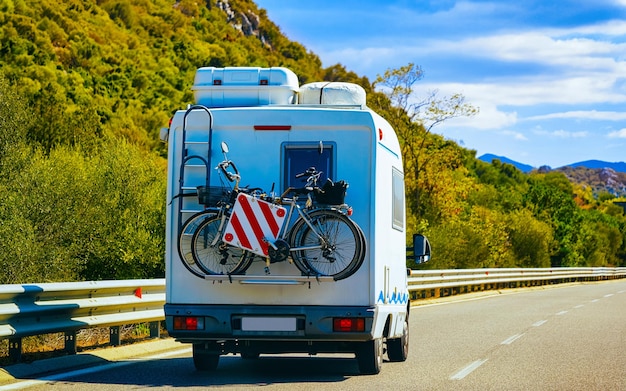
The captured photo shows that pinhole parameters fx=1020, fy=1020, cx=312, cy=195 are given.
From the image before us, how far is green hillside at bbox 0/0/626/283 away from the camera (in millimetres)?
27312

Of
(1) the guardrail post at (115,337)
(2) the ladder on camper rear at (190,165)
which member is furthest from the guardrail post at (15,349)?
(1) the guardrail post at (115,337)

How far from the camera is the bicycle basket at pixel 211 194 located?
9797 millimetres

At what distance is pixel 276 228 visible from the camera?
980cm

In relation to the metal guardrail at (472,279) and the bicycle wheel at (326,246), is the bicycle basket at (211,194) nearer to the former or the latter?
the bicycle wheel at (326,246)

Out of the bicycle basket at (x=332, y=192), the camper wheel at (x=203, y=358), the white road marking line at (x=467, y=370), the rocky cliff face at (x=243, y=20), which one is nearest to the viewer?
the bicycle basket at (x=332, y=192)

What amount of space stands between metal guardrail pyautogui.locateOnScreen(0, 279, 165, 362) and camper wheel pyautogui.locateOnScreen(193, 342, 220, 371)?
1.32 meters

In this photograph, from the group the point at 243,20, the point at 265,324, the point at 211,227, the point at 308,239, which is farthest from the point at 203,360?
the point at 243,20

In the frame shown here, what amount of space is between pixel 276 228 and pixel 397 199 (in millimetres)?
2034

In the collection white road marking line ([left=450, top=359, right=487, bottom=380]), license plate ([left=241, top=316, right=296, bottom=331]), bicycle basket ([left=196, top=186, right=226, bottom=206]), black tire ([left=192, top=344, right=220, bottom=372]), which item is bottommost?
white road marking line ([left=450, top=359, right=487, bottom=380])

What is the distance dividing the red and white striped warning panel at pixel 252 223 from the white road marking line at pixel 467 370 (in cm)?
244

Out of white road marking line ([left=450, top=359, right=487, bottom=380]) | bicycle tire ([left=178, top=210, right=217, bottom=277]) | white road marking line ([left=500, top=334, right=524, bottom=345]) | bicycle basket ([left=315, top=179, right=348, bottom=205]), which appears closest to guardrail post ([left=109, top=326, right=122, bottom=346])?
bicycle tire ([left=178, top=210, right=217, bottom=277])

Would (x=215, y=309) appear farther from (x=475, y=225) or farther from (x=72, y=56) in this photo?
(x=72, y=56)

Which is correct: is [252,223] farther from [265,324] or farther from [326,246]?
[265,324]

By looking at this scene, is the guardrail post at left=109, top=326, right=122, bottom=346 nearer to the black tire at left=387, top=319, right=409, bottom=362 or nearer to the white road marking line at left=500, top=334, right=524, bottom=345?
the black tire at left=387, top=319, right=409, bottom=362
